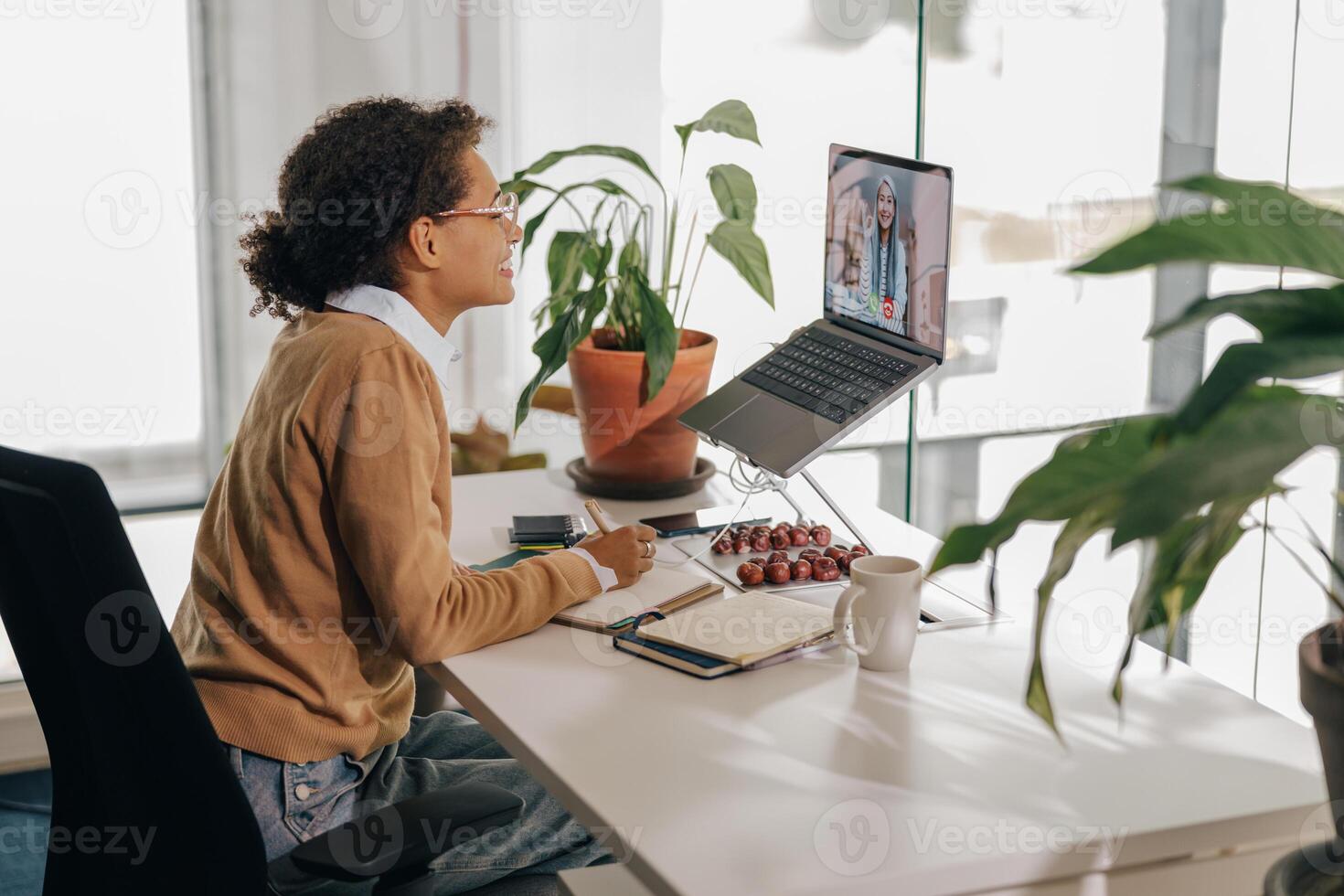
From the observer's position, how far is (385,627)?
1.53 metres

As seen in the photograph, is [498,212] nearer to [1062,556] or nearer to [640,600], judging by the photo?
[640,600]

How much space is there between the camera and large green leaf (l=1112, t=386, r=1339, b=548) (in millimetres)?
839

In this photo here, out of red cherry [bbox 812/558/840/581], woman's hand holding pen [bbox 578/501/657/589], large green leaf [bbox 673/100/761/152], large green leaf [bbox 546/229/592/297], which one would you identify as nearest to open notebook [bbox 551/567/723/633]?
woman's hand holding pen [bbox 578/501/657/589]

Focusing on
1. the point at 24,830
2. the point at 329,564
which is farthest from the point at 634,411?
the point at 24,830

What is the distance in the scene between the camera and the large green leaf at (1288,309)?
942 millimetres

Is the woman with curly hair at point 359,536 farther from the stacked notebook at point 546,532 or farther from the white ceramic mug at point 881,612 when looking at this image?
the white ceramic mug at point 881,612

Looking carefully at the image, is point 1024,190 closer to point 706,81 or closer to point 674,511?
point 674,511

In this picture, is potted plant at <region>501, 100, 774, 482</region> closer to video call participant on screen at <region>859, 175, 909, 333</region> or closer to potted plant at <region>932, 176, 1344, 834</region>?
video call participant on screen at <region>859, 175, 909, 333</region>

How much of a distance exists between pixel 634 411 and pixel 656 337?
125 millimetres

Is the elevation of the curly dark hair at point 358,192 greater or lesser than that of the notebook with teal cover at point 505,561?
greater

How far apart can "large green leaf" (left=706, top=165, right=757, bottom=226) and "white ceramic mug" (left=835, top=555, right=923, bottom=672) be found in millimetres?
847

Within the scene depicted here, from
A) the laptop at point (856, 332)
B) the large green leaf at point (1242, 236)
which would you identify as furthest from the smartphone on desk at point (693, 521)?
the large green leaf at point (1242, 236)

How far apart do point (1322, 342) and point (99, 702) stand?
3.30 ft

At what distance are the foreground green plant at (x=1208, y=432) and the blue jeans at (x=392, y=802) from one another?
2.21 ft
